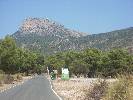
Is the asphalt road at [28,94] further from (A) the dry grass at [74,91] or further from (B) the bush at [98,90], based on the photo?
(B) the bush at [98,90]

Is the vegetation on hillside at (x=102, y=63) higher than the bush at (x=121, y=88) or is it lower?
higher

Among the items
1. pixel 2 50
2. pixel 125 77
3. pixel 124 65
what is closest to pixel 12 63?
pixel 2 50

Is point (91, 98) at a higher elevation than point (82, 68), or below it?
below

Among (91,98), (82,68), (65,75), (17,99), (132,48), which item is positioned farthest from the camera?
(132,48)

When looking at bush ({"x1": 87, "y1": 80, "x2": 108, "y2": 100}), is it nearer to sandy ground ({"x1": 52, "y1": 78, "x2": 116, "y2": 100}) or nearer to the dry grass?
sandy ground ({"x1": 52, "y1": 78, "x2": 116, "y2": 100})

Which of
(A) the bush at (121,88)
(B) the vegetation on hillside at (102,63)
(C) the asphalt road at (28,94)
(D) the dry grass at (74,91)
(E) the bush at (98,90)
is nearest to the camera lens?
(A) the bush at (121,88)

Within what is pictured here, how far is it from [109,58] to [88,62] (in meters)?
11.0

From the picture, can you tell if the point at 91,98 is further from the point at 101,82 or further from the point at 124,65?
the point at 124,65

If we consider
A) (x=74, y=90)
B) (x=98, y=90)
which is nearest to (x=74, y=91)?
(x=74, y=90)

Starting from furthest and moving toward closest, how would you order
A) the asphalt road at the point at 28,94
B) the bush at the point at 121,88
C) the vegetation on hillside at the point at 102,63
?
the vegetation on hillside at the point at 102,63 < the asphalt road at the point at 28,94 < the bush at the point at 121,88

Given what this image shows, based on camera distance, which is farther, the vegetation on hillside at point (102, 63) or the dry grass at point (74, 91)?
the vegetation on hillside at point (102, 63)

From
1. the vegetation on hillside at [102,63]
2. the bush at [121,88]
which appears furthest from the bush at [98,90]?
the vegetation on hillside at [102,63]

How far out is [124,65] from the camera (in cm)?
9706

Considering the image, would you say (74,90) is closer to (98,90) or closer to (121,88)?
(98,90)
